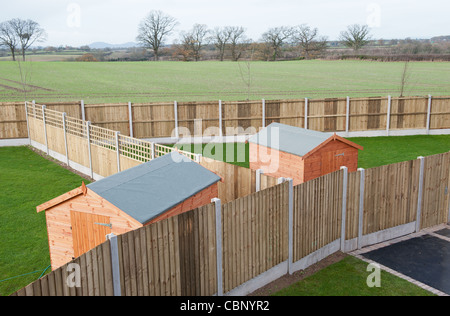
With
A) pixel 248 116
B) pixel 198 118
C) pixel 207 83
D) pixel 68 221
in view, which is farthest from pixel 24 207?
pixel 207 83

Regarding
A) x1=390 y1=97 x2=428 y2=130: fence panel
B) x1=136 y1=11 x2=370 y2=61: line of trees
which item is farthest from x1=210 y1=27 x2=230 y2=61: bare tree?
x1=390 y1=97 x2=428 y2=130: fence panel

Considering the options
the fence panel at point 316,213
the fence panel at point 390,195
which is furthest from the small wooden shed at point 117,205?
the fence panel at point 390,195

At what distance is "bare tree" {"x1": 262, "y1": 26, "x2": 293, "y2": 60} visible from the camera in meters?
90.0

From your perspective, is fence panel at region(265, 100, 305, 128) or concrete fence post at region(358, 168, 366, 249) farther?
fence panel at region(265, 100, 305, 128)

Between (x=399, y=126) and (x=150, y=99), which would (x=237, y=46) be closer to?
(x=150, y=99)

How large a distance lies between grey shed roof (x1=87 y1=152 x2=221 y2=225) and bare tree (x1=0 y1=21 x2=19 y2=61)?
3098 inches

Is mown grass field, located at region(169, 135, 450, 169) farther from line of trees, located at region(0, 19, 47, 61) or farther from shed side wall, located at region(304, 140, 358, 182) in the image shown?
line of trees, located at region(0, 19, 47, 61)

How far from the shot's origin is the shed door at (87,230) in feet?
24.9

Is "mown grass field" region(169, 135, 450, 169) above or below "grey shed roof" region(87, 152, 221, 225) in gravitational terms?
below

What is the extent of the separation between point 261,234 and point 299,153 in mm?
5275

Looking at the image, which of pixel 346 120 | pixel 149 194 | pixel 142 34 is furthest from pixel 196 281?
pixel 142 34

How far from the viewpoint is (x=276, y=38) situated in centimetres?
9119

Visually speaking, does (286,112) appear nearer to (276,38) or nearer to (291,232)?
(291,232)
